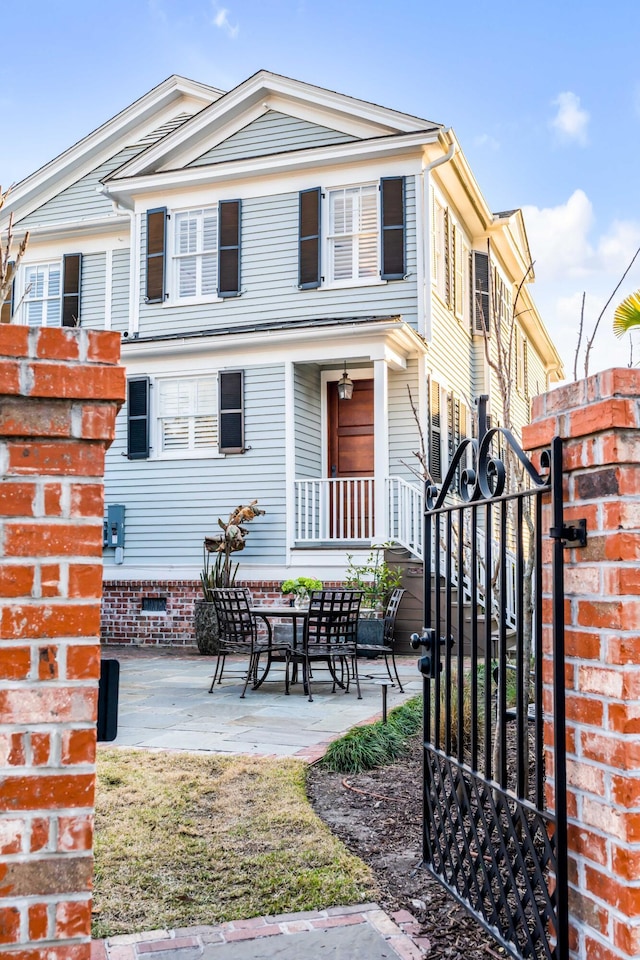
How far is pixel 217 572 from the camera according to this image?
1202 cm

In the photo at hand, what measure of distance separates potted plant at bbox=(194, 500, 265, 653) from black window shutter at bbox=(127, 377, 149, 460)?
7.04 feet

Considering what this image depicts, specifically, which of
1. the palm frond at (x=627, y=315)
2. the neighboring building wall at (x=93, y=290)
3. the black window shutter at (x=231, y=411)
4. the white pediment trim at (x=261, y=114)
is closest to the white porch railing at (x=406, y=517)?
the black window shutter at (x=231, y=411)

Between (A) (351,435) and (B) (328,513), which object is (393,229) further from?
(B) (328,513)

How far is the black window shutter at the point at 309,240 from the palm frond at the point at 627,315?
17.8 feet

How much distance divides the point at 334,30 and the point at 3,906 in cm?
1785

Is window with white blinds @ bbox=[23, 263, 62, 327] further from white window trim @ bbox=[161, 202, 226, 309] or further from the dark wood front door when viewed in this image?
the dark wood front door

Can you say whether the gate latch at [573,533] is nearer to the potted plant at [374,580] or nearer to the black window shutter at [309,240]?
the potted plant at [374,580]

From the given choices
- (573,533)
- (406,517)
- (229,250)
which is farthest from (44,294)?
(573,533)

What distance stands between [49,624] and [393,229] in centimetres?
1189

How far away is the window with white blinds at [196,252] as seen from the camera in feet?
46.1

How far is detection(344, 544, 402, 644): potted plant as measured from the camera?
10.8 meters

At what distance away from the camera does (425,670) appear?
10.3 feet

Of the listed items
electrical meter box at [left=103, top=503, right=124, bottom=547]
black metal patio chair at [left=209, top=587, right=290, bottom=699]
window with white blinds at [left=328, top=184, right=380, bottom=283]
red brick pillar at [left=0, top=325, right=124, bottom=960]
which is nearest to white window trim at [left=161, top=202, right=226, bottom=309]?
window with white blinds at [left=328, top=184, right=380, bottom=283]

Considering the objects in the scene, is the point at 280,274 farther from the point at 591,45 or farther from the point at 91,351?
the point at 591,45
